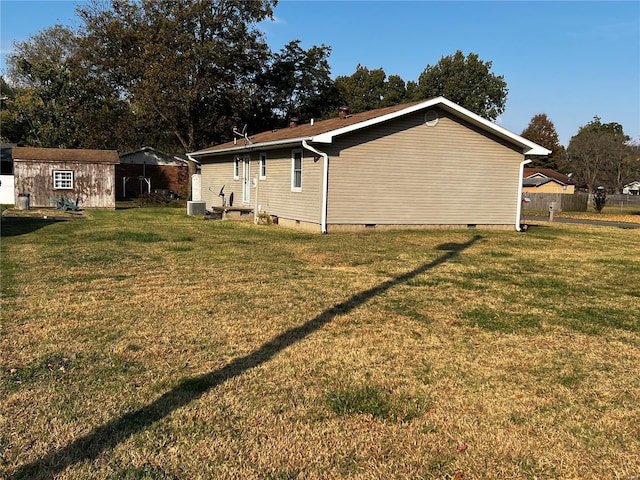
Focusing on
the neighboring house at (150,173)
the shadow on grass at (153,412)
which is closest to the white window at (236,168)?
the neighboring house at (150,173)

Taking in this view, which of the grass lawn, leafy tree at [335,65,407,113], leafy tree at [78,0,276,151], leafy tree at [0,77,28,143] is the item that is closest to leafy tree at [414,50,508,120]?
leafy tree at [335,65,407,113]

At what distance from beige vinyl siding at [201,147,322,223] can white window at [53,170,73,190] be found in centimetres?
669

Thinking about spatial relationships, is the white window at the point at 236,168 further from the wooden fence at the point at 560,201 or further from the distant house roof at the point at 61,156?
the wooden fence at the point at 560,201

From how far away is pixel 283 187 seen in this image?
15.9m

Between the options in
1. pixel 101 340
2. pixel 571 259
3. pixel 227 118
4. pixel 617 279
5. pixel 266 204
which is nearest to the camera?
pixel 101 340

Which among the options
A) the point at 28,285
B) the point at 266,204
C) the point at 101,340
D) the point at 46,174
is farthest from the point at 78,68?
the point at 101,340

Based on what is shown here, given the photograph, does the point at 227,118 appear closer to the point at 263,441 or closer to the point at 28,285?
the point at 28,285

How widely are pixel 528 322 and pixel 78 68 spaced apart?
33.2 metres

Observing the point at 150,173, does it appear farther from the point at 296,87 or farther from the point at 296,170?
the point at 296,170

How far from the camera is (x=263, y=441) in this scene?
9.36ft

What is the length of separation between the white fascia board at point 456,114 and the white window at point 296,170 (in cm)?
211

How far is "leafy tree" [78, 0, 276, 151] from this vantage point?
1101 inches

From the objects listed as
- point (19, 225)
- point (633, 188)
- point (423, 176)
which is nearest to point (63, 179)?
point (19, 225)

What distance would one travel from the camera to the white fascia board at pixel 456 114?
13.2 meters
